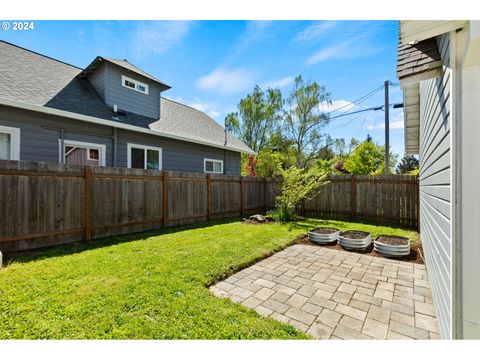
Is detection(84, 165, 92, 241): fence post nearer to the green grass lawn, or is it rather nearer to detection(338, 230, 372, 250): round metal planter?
the green grass lawn

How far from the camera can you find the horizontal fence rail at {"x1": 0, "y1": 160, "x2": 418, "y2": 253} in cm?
430

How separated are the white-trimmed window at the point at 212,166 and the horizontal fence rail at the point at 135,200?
90.9 inches

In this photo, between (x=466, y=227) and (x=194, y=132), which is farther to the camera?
(x=194, y=132)

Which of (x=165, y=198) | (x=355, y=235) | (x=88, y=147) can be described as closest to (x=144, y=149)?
(x=88, y=147)

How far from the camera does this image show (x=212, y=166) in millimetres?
11250

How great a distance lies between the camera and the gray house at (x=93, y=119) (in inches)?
230

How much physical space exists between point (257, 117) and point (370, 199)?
16079 millimetres

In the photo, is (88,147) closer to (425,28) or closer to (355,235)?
(355,235)

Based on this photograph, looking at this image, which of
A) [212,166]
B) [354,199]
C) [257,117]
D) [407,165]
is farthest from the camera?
[407,165]

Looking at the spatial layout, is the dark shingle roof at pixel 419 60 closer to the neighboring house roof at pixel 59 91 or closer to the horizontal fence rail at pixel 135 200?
the horizontal fence rail at pixel 135 200
